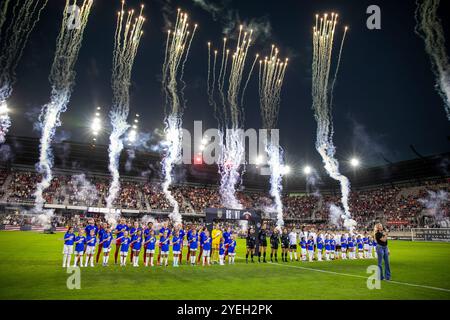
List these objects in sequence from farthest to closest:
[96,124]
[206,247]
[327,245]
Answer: [96,124], [327,245], [206,247]

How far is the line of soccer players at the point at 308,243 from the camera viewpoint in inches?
819

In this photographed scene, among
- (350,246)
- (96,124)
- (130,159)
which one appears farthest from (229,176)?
Result: (350,246)

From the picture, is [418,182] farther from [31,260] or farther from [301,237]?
[31,260]

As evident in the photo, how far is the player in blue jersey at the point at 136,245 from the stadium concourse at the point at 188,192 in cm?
3474

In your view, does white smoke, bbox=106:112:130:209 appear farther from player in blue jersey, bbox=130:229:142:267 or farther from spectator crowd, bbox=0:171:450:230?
player in blue jersey, bbox=130:229:142:267

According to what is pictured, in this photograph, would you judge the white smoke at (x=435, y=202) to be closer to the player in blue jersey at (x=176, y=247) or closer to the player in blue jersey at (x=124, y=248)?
the player in blue jersey at (x=176, y=247)

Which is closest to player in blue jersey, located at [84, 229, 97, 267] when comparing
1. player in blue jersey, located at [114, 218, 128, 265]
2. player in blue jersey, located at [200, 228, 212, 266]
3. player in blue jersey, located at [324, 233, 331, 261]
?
player in blue jersey, located at [114, 218, 128, 265]

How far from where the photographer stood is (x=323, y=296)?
9.86 meters

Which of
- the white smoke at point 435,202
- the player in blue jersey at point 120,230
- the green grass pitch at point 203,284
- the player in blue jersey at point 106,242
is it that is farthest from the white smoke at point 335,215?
the player in blue jersey at point 106,242

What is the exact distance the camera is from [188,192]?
66.1 meters

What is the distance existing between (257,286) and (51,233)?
38.9 m

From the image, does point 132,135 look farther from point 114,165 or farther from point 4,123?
point 4,123

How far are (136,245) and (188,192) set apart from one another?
5002 centimetres
